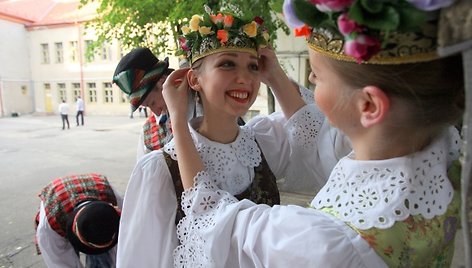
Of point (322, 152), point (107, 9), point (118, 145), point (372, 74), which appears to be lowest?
point (118, 145)

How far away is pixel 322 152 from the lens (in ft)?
4.95

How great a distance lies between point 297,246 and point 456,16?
52cm

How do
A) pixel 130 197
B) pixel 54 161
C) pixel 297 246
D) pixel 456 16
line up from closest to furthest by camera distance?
1. pixel 456 16
2. pixel 297 246
3. pixel 130 197
4. pixel 54 161

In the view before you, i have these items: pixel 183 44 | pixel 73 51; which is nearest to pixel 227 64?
pixel 183 44

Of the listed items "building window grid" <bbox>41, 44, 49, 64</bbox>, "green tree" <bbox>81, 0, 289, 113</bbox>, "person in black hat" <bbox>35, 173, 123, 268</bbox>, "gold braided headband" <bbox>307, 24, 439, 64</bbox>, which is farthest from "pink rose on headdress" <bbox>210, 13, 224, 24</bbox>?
"building window grid" <bbox>41, 44, 49, 64</bbox>

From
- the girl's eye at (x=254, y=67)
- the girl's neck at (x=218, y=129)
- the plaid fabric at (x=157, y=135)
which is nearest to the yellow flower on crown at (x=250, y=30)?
the girl's eye at (x=254, y=67)

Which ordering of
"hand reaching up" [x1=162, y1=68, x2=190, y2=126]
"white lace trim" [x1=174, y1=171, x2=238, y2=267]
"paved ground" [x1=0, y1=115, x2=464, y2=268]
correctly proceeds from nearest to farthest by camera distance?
"white lace trim" [x1=174, y1=171, x2=238, y2=267] → "hand reaching up" [x1=162, y1=68, x2=190, y2=126] → "paved ground" [x1=0, y1=115, x2=464, y2=268]

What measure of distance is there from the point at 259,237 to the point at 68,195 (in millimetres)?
1537

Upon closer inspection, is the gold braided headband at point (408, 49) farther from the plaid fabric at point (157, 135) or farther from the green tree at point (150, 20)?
the green tree at point (150, 20)

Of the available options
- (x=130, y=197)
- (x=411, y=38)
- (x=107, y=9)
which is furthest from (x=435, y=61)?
(x=107, y=9)

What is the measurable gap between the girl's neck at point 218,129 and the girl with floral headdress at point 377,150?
2.02 feet

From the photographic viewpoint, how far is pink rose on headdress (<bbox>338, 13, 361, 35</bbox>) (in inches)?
26.5

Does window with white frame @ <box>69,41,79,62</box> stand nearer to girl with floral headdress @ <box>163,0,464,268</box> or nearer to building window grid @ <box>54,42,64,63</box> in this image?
building window grid @ <box>54,42,64,63</box>

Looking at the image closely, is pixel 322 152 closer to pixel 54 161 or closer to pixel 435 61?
pixel 435 61
